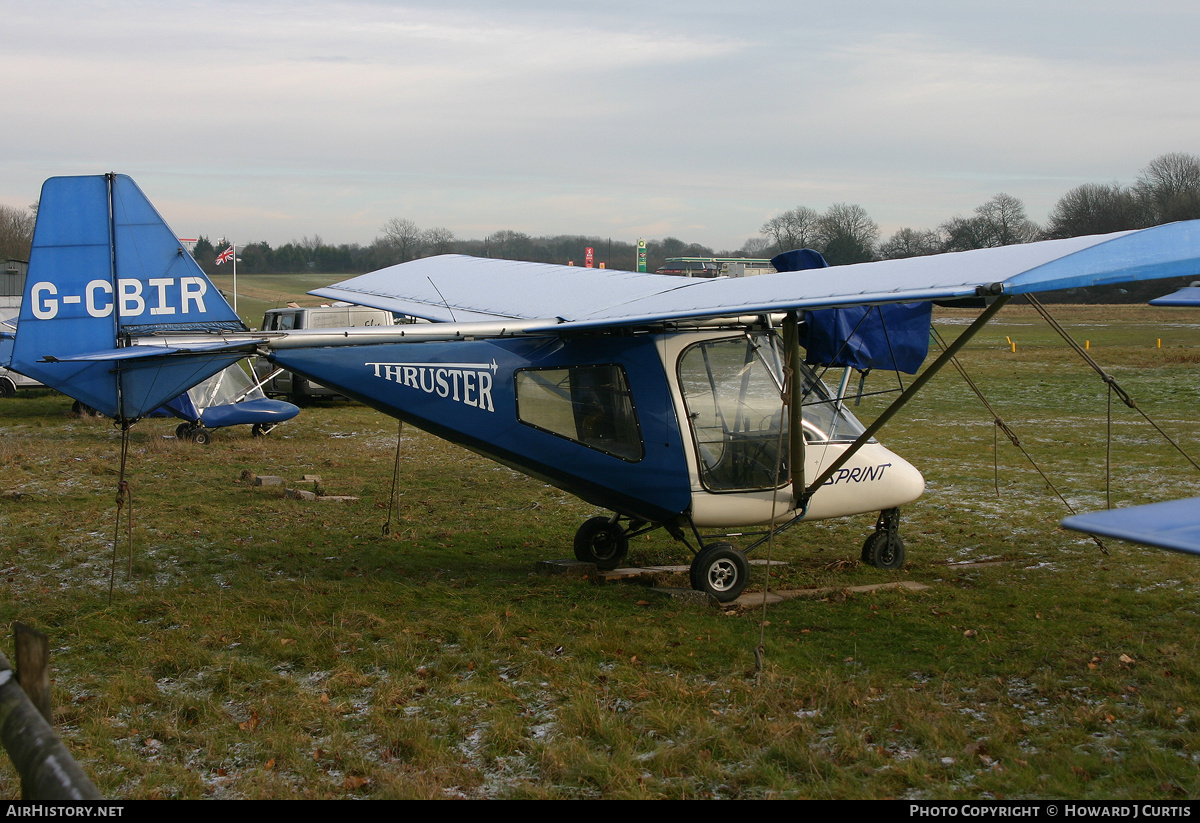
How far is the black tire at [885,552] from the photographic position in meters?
9.25

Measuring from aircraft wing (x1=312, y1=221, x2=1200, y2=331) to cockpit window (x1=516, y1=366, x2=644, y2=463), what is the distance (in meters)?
0.49

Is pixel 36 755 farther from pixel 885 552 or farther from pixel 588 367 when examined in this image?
pixel 885 552

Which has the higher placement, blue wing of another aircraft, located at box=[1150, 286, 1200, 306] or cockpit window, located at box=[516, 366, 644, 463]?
blue wing of another aircraft, located at box=[1150, 286, 1200, 306]

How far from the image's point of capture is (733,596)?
7.97 m

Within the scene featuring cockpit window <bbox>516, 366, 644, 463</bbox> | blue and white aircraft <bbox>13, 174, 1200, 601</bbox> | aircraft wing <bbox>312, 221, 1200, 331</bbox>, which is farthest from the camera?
cockpit window <bbox>516, 366, 644, 463</bbox>

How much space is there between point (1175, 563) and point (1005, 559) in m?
1.54

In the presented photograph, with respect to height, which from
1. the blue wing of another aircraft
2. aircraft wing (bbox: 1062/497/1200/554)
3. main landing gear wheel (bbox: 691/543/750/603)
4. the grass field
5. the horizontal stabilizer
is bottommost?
the grass field

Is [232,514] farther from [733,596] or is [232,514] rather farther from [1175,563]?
[1175,563]

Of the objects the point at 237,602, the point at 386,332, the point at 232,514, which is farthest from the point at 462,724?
the point at 232,514

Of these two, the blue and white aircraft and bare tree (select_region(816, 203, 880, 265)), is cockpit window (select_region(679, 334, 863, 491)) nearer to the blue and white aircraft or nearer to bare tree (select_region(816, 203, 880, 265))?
the blue and white aircraft

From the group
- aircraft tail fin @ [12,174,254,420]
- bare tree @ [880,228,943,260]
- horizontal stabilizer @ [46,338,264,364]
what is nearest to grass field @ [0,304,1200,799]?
aircraft tail fin @ [12,174,254,420]

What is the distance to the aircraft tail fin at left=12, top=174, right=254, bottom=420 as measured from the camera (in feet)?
23.5

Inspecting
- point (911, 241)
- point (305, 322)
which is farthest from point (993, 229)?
point (305, 322)

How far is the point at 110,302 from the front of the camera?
748 cm
